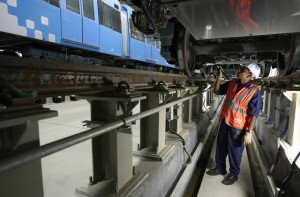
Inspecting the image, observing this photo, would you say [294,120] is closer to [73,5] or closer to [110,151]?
[110,151]

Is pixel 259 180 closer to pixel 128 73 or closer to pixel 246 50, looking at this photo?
pixel 246 50

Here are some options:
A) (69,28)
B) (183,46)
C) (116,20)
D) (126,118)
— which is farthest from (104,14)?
(126,118)

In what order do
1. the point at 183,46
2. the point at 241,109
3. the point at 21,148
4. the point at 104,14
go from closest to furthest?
the point at 21,148, the point at 241,109, the point at 183,46, the point at 104,14

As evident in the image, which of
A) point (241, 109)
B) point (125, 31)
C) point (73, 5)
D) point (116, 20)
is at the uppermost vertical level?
point (116, 20)

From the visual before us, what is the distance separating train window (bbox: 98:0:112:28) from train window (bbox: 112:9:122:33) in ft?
0.70

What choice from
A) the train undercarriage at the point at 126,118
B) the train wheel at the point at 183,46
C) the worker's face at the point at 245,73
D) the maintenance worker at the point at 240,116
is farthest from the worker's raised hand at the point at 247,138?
the train wheel at the point at 183,46

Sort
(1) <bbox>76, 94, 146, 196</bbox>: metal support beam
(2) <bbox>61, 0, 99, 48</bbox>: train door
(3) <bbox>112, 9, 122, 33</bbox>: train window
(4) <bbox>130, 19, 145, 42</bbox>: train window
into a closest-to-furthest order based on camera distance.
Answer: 1. (1) <bbox>76, 94, 146, 196</bbox>: metal support beam
2. (2) <bbox>61, 0, 99, 48</bbox>: train door
3. (3) <bbox>112, 9, 122, 33</bbox>: train window
4. (4) <bbox>130, 19, 145, 42</bbox>: train window

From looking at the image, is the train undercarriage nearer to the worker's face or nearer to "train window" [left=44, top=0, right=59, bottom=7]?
the worker's face

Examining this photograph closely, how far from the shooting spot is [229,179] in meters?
2.82

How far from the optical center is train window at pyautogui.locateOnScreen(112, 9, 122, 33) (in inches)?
266

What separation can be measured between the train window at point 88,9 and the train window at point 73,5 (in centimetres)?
23

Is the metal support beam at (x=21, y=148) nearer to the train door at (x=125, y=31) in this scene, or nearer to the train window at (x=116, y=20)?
the train window at (x=116, y=20)

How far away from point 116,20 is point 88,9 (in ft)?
4.26

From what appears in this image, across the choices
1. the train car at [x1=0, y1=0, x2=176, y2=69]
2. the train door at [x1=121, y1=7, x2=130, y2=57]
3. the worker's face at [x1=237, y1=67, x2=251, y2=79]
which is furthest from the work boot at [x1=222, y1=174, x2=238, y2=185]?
the train door at [x1=121, y1=7, x2=130, y2=57]
